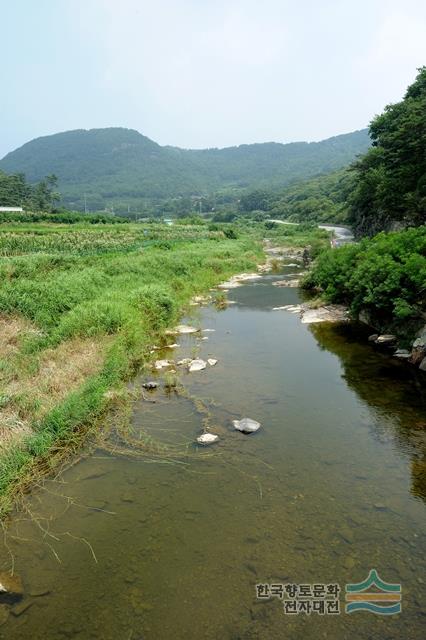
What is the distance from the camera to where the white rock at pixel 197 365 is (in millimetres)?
13358

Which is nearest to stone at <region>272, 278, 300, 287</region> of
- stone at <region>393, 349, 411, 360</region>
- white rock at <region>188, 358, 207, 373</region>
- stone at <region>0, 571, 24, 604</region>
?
stone at <region>393, 349, 411, 360</region>

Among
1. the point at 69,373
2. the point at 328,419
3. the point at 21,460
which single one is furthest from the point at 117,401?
the point at 328,419

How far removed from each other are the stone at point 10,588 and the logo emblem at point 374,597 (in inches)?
174

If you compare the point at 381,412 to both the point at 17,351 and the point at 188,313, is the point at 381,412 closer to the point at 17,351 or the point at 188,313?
the point at 17,351

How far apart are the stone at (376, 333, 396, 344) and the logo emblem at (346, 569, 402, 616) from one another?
450 inches

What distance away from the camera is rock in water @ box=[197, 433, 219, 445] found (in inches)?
354

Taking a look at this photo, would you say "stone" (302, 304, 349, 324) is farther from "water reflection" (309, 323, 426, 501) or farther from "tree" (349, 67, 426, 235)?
"tree" (349, 67, 426, 235)

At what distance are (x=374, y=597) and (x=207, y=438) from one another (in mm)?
4446

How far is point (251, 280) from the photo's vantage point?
33250 mm

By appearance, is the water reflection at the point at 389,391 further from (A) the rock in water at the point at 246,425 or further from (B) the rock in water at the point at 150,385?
(B) the rock in water at the point at 150,385

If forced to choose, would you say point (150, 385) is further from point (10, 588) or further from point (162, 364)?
point (10, 588)

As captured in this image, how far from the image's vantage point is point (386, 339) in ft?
52.3

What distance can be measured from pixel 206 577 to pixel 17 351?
32.0ft

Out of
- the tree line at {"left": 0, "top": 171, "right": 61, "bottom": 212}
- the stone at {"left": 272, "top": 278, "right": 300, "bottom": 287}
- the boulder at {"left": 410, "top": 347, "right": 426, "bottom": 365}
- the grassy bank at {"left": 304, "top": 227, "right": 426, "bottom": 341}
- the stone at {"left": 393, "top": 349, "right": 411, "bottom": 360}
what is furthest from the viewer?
the tree line at {"left": 0, "top": 171, "right": 61, "bottom": 212}
